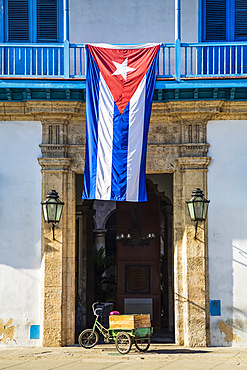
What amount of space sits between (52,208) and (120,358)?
355 cm

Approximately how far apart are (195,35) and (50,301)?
707 cm

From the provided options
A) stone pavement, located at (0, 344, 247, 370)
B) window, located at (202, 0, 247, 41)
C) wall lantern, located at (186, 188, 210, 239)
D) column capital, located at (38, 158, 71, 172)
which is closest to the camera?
stone pavement, located at (0, 344, 247, 370)

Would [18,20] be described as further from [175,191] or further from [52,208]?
[175,191]

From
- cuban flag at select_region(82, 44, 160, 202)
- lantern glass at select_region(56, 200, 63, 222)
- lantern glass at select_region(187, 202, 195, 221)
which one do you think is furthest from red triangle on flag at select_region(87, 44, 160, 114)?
lantern glass at select_region(187, 202, 195, 221)

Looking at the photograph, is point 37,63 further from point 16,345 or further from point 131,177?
point 16,345

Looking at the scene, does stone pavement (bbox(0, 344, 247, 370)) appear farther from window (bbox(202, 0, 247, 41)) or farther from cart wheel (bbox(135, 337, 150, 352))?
window (bbox(202, 0, 247, 41))

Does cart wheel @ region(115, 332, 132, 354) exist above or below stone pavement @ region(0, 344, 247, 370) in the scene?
above

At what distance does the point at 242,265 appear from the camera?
1503cm

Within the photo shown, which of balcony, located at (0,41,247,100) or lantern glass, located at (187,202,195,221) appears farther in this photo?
balcony, located at (0,41,247,100)

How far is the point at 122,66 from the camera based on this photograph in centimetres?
1480

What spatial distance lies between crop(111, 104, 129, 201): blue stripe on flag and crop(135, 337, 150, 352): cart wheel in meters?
3.01

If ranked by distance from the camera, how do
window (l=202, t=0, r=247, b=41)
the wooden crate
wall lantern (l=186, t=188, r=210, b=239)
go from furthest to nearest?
window (l=202, t=0, r=247, b=41)
wall lantern (l=186, t=188, r=210, b=239)
the wooden crate

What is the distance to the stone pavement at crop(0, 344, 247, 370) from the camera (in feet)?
41.0

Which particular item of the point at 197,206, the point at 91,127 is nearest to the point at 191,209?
the point at 197,206
